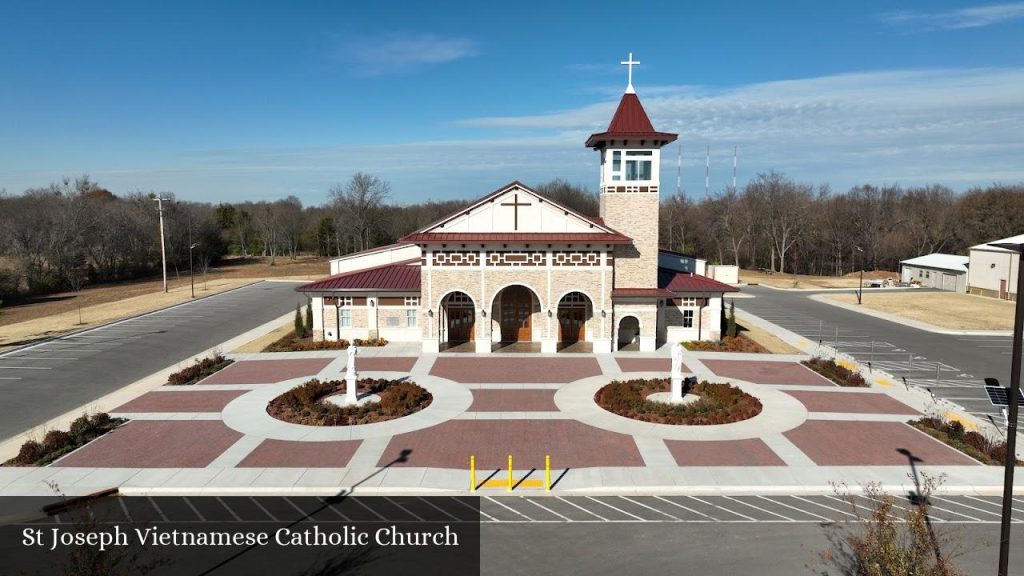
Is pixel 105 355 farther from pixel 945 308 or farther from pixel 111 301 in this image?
pixel 945 308

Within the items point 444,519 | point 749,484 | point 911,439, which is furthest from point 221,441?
point 911,439

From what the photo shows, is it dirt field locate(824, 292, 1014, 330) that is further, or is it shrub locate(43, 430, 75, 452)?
dirt field locate(824, 292, 1014, 330)

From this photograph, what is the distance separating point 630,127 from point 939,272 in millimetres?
51858

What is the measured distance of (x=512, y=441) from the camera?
20.9m

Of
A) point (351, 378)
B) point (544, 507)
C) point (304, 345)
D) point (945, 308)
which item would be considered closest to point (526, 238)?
point (351, 378)

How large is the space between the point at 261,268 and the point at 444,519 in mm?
84854

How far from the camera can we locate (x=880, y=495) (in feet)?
54.4

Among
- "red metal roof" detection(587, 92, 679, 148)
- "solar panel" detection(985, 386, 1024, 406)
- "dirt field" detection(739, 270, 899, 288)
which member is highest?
"red metal roof" detection(587, 92, 679, 148)

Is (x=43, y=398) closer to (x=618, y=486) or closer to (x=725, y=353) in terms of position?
(x=618, y=486)

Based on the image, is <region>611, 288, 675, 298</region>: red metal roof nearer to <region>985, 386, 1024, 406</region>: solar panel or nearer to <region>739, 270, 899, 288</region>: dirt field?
<region>985, 386, 1024, 406</region>: solar panel

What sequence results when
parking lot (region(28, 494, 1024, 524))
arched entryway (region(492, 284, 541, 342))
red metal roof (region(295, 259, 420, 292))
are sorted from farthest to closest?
1. arched entryway (region(492, 284, 541, 342))
2. red metal roof (region(295, 259, 420, 292))
3. parking lot (region(28, 494, 1024, 524))

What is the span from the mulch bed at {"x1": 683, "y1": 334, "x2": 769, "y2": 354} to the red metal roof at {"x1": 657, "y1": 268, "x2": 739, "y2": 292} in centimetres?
313

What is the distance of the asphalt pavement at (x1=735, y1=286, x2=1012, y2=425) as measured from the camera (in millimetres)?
28125

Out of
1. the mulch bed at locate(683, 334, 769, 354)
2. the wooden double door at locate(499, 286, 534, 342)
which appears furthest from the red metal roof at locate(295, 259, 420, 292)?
the mulch bed at locate(683, 334, 769, 354)
